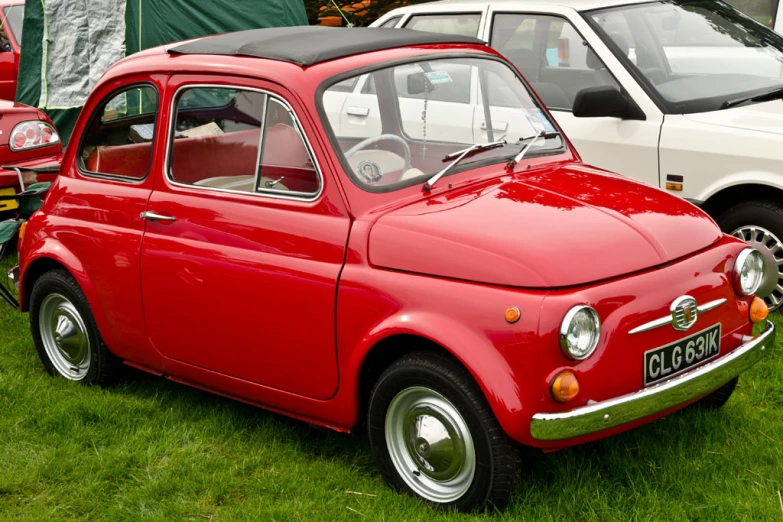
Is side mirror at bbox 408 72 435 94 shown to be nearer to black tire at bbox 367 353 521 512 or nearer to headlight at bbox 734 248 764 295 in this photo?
black tire at bbox 367 353 521 512

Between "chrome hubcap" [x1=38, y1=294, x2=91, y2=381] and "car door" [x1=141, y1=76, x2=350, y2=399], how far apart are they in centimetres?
80

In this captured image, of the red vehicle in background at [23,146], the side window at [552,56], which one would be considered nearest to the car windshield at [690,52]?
the side window at [552,56]

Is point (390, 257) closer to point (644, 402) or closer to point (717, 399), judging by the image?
point (644, 402)

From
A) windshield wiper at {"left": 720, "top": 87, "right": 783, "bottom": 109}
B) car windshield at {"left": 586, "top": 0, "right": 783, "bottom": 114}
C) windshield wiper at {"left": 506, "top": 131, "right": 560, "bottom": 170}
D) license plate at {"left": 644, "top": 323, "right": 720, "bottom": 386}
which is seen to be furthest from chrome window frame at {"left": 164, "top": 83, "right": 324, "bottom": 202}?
windshield wiper at {"left": 720, "top": 87, "right": 783, "bottom": 109}

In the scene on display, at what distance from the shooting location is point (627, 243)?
3.85 meters

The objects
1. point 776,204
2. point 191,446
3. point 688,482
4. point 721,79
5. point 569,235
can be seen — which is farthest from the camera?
point 721,79

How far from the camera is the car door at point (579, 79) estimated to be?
6293 millimetres

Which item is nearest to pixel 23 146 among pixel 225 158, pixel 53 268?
pixel 53 268

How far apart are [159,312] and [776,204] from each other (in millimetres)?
3458

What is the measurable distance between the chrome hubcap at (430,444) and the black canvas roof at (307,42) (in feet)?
4.96

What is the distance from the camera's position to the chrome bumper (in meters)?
3.53

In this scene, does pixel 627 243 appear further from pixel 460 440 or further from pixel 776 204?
pixel 776 204

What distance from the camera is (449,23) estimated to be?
755 cm

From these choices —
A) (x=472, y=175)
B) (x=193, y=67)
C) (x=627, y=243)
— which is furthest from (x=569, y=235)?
(x=193, y=67)
